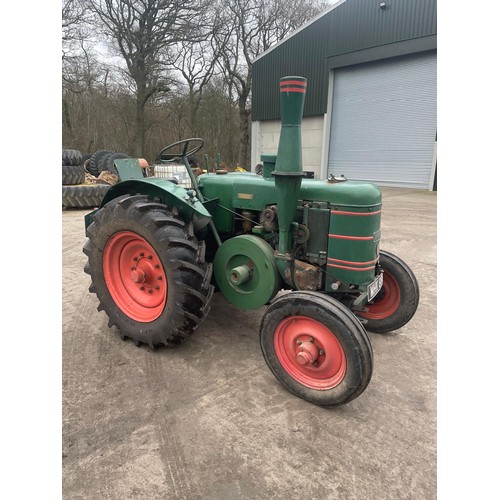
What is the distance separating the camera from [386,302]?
9.83ft

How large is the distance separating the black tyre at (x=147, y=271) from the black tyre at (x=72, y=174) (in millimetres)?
6208

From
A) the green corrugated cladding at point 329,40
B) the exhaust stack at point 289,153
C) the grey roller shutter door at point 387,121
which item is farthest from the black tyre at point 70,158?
the grey roller shutter door at point 387,121

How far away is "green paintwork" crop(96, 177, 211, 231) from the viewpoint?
2631 millimetres

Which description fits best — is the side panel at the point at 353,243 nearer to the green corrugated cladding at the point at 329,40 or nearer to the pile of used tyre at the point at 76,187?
the pile of used tyre at the point at 76,187

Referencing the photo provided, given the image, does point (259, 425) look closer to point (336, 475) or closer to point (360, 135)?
point (336, 475)

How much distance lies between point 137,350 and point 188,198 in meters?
1.17

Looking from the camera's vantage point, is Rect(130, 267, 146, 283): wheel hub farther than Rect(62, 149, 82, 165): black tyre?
No

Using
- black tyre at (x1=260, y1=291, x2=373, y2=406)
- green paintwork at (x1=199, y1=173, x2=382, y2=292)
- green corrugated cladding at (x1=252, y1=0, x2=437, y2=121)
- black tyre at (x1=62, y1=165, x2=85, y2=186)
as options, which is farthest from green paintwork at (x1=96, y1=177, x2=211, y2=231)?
green corrugated cladding at (x1=252, y1=0, x2=437, y2=121)

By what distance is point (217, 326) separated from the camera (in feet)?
10.2

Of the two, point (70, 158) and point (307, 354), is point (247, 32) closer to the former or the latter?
point (70, 158)

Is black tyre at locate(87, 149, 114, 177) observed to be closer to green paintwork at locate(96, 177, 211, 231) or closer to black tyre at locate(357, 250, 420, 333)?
green paintwork at locate(96, 177, 211, 231)

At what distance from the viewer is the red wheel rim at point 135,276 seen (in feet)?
8.96

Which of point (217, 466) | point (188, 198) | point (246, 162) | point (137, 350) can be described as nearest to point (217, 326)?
point (137, 350)

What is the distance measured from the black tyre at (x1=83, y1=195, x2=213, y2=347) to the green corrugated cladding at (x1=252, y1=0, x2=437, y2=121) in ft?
39.8
